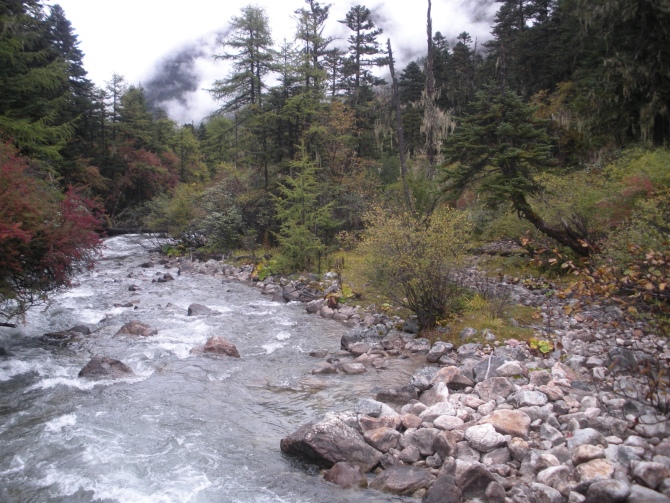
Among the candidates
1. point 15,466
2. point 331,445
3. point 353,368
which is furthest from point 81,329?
point 331,445

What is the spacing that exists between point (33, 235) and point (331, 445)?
24.3 feet

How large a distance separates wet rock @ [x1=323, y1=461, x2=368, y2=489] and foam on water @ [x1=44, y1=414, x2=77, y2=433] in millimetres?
4329

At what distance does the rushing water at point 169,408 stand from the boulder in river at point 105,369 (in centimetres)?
22

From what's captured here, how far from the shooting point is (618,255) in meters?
8.99

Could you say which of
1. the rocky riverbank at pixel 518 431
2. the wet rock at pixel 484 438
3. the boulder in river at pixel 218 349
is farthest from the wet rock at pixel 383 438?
the boulder in river at pixel 218 349

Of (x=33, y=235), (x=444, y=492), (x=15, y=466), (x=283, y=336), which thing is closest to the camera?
(x=444, y=492)

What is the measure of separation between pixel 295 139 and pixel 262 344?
16704 mm

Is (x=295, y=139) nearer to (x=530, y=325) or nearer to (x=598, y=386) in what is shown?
(x=530, y=325)

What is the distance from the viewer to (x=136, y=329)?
12539mm

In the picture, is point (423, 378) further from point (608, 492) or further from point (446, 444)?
point (608, 492)

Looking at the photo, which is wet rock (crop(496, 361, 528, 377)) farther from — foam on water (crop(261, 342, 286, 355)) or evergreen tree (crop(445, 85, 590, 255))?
evergreen tree (crop(445, 85, 590, 255))

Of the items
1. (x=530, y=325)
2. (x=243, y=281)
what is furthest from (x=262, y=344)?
(x=243, y=281)

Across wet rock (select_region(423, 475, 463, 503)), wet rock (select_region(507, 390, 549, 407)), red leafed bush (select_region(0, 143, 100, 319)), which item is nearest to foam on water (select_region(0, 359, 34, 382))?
red leafed bush (select_region(0, 143, 100, 319))

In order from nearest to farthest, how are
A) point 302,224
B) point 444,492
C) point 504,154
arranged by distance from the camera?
point 444,492 < point 504,154 < point 302,224
